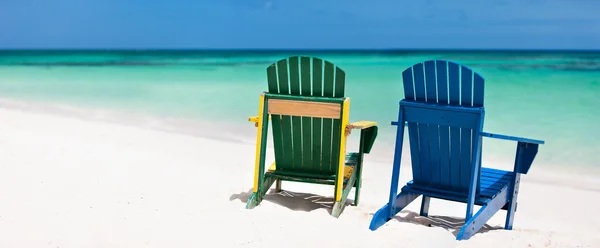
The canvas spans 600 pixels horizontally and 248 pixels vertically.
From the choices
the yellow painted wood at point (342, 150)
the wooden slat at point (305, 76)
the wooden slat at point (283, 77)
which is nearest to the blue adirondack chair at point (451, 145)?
the yellow painted wood at point (342, 150)

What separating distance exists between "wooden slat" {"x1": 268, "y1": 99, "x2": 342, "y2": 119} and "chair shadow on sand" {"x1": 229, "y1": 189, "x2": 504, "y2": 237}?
0.67 m

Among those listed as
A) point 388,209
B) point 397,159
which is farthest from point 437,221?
point 397,159

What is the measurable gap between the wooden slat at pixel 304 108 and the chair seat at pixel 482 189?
2.22 ft

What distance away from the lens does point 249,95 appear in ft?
45.6

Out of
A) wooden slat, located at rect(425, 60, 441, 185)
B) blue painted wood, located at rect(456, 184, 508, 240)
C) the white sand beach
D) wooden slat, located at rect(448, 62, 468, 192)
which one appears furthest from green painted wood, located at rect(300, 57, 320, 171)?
blue painted wood, located at rect(456, 184, 508, 240)

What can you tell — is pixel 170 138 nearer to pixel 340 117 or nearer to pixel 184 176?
pixel 184 176

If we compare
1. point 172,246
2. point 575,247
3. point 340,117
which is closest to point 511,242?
point 575,247

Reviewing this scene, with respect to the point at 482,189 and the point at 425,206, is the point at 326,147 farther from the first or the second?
the point at 482,189

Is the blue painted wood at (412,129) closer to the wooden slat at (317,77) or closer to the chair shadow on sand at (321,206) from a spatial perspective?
the chair shadow on sand at (321,206)

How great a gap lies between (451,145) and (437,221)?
705 mm

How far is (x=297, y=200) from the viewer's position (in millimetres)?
4340

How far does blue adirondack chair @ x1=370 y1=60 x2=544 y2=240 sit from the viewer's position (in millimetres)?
3342

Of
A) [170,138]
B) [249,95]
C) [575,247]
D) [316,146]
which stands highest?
[316,146]

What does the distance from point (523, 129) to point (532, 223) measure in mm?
5322
